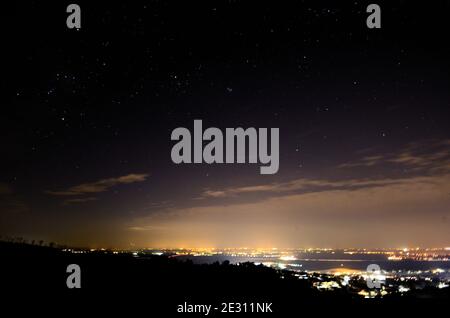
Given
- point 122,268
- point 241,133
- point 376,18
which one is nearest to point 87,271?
point 122,268

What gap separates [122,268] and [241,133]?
909 inches

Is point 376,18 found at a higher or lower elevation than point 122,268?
higher

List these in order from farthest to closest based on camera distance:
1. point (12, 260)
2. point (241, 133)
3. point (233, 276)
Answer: point (233, 276) → point (12, 260) → point (241, 133)

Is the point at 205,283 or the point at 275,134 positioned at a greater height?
the point at 275,134

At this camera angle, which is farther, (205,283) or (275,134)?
(205,283)

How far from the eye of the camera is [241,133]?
17.8 meters

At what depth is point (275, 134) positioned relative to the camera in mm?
17422

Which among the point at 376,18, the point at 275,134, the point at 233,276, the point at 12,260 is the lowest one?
the point at 233,276
